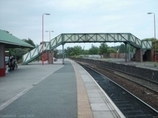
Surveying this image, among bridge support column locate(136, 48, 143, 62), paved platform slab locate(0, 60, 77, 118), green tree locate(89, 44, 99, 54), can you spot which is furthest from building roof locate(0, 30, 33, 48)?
green tree locate(89, 44, 99, 54)

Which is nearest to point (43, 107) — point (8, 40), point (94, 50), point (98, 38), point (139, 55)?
point (8, 40)

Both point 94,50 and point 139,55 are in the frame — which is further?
point 94,50

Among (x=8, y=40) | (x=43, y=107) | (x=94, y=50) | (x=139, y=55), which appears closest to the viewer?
(x=43, y=107)

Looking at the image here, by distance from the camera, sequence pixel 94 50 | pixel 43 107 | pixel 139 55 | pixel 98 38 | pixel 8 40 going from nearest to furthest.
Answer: pixel 43 107, pixel 8 40, pixel 98 38, pixel 139 55, pixel 94 50

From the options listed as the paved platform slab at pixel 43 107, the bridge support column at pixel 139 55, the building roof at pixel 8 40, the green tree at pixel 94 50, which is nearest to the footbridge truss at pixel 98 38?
the bridge support column at pixel 139 55

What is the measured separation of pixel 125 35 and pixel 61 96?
50609 millimetres

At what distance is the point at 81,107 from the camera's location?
9.36 metres

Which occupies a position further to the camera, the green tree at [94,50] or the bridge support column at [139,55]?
the green tree at [94,50]

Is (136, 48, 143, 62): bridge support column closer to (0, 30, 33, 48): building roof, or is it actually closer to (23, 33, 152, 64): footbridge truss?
(23, 33, 152, 64): footbridge truss

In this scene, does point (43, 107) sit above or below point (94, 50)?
below

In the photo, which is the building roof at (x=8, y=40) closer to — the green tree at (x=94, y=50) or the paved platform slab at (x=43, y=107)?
the paved platform slab at (x=43, y=107)

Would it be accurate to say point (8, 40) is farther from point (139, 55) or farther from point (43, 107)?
point (139, 55)

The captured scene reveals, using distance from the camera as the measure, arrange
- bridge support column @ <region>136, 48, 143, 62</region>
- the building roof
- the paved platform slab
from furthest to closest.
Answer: bridge support column @ <region>136, 48, 143, 62</region>
the building roof
the paved platform slab

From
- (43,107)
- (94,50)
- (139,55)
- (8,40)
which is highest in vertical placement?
(94,50)
